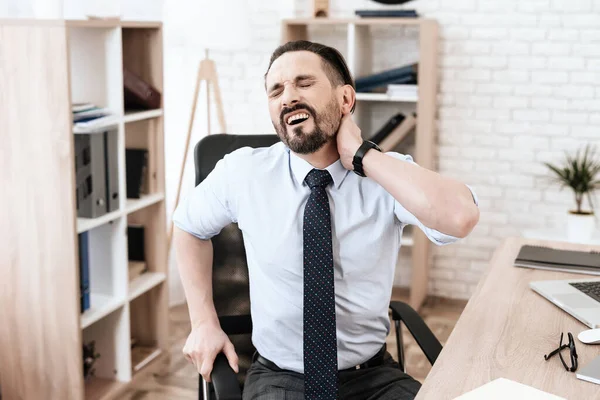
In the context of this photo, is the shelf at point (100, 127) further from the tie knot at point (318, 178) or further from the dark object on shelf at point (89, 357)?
the tie knot at point (318, 178)

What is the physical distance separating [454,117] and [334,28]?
843 mm

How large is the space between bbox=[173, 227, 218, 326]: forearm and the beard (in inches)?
15.5

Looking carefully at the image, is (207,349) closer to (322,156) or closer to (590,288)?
(322,156)

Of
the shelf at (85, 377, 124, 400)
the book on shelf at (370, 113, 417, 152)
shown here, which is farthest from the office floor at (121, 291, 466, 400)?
the book on shelf at (370, 113, 417, 152)

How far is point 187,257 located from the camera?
6.73 feet

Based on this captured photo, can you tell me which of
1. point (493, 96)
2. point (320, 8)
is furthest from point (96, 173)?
point (493, 96)

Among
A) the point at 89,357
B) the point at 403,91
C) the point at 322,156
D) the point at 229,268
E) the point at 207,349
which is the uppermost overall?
the point at 403,91

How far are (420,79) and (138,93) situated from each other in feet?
4.93

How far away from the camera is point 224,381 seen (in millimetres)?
1695

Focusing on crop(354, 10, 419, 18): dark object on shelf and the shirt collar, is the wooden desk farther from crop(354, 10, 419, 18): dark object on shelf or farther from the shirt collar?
crop(354, 10, 419, 18): dark object on shelf

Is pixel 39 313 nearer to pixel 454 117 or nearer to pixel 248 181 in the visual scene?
pixel 248 181

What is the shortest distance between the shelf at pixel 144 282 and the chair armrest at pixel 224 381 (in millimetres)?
1480

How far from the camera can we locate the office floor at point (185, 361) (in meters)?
3.15

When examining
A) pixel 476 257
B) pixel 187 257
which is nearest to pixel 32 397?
pixel 187 257
